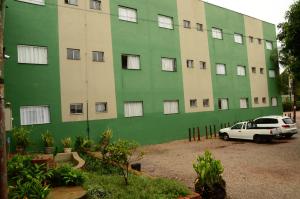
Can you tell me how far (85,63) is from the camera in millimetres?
18484

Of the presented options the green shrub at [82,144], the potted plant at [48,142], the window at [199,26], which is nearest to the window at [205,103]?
the window at [199,26]

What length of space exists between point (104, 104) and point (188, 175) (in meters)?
9.41

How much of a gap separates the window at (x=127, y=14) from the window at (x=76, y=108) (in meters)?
7.49

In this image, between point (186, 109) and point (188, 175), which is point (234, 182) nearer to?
point (188, 175)

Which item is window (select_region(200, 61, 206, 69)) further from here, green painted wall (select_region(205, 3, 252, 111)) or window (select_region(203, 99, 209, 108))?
window (select_region(203, 99, 209, 108))

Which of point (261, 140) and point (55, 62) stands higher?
point (55, 62)

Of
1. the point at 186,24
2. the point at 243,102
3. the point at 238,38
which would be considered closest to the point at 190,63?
the point at 186,24

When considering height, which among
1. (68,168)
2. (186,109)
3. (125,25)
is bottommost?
(68,168)

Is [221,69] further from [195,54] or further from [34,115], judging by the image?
[34,115]

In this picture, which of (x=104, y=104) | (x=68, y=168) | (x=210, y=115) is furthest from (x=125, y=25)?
(x=68, y=168)

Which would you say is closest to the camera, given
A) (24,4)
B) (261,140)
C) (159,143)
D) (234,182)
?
(234,182)

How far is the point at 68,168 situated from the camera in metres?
8.64

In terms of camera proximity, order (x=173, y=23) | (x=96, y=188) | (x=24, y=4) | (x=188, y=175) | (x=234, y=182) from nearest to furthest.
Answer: (x=96, y=188), (x=234, y=182), (x=188, y=175), (x=24, y=4), (x=173, y=23)

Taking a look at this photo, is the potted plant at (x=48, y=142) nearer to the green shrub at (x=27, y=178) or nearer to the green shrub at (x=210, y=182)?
the green shrub at (x=27, y=178)
